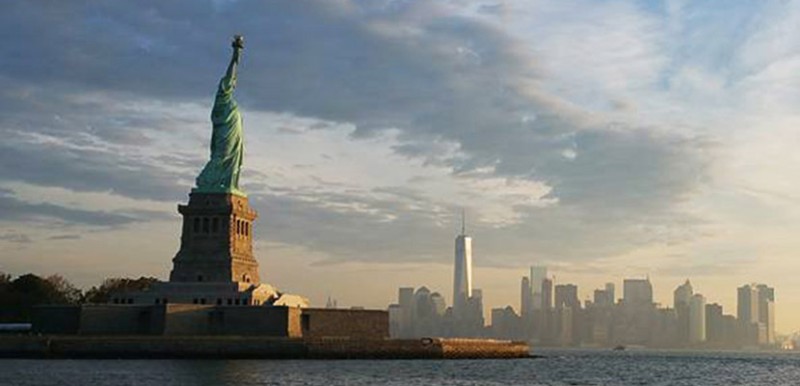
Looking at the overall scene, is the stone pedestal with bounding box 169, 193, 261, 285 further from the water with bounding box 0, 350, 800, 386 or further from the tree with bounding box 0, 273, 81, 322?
the tree with bounding box 0, 273, 81, 322

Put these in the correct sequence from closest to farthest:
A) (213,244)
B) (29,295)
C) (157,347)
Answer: (157,347) < (213,244) < (29,295)

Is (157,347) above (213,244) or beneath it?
beneath

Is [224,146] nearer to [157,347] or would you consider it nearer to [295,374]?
[157,347]

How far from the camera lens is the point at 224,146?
97.6 m

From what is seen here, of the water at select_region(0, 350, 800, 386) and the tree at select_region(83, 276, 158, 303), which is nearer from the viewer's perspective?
the water at select_region(0, 350, 800, 386)

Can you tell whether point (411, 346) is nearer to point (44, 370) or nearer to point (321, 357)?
point (321, 357)

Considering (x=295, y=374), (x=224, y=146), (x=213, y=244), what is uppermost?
(x=224, y=146)

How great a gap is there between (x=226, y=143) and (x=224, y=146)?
0.31 m

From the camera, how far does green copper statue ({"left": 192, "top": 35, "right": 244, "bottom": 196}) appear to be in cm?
9619

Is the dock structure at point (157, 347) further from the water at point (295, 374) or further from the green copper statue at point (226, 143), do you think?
the green copper statue at point (226, 143)

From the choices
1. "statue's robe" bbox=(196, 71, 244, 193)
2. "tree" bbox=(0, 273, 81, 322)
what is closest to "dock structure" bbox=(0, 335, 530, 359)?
"statue's robe" bbox=(196, 71, 244, 193)

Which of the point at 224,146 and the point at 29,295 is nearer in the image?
the point at 224,146

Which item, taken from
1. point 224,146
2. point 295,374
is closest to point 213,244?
point 224,146

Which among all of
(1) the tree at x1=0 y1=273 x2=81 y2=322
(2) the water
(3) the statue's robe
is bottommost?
(2) the water
